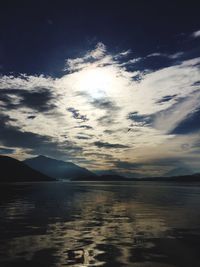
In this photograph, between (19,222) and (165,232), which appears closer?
(165,232)

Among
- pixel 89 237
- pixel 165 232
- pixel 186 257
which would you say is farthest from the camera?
pixel 165 232

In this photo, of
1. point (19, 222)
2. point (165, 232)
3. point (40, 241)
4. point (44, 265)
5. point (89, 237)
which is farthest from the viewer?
point (19, 222)

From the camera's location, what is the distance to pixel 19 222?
3403 cm

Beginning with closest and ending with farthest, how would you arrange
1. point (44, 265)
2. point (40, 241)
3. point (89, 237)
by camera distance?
1. point (44, 265)
2. point (40, 241)
3. point (89, 237)

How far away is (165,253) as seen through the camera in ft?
67.5

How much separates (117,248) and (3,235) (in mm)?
10592

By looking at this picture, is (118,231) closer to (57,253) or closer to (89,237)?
(89,237)

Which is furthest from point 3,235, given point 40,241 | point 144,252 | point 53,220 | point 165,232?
point 165,232

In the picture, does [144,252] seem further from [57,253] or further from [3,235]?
[3,235]

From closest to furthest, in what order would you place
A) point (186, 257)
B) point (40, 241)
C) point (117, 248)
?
point (186, 257) < point (117, 248) < point (40, 241)

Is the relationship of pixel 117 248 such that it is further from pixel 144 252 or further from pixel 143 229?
pixel 143 229

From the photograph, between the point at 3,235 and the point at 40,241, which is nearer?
the point at 40,241

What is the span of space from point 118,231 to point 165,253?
868cm

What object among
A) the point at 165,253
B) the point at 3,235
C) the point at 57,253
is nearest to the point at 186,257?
the point at 165,253
